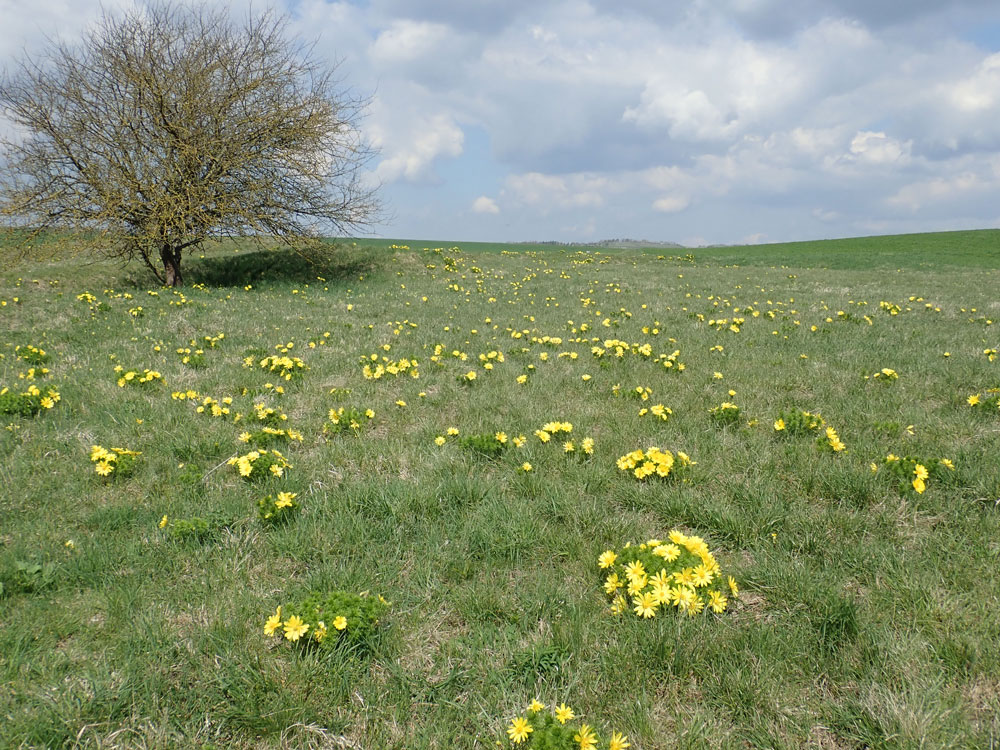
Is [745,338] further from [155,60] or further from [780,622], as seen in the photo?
[155,60]

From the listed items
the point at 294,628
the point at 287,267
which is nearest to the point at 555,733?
the point at 294,628

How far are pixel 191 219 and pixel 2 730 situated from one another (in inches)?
700

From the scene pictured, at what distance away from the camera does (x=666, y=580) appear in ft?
10.1

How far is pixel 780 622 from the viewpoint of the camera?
2.98m

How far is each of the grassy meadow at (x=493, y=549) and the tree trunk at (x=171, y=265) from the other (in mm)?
10617

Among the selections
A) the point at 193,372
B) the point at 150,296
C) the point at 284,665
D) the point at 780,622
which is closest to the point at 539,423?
the point at 780,622

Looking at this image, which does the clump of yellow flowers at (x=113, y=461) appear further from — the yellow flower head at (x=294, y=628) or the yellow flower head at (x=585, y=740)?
the yellow flower head at (x=585, y=740)

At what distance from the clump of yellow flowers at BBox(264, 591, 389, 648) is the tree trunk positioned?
18.6 m

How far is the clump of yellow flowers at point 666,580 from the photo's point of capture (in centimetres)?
299

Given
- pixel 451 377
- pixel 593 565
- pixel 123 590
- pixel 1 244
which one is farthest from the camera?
pixel 1 244

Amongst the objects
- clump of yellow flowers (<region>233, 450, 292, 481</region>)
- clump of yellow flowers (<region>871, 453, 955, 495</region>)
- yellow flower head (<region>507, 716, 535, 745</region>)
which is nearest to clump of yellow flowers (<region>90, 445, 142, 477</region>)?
clump of yellow flowers (<region>233, 450, 292, 481</region>)

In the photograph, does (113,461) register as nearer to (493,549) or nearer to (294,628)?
(294,628)

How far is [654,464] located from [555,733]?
273 cm

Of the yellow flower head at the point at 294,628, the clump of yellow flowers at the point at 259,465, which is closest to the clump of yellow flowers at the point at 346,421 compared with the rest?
the clump of yellow flowers at the point at 259,465
